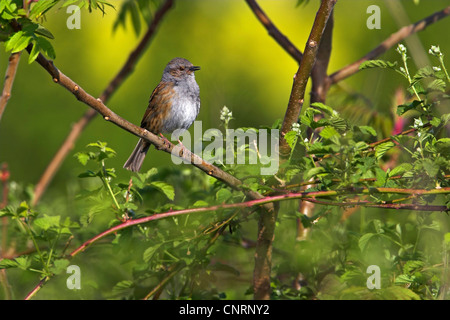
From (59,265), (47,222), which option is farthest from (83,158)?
(59,265)

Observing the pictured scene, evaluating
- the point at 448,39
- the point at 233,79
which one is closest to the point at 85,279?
the point at 233,79

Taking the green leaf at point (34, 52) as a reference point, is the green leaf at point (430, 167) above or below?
below

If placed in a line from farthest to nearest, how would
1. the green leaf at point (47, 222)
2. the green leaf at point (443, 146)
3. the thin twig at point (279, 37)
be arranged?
the thin twig at point (279, 37) < the green leaf at point (47, 222) < the green leaf at point (443, 146)

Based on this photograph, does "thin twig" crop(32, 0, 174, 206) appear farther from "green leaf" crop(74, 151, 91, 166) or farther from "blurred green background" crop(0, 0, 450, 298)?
"blurred green background" crop(0, 0, 450, 298)

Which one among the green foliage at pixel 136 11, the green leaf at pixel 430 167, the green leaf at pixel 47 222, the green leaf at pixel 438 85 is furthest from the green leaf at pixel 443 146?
the green foliage at pixel 136 11

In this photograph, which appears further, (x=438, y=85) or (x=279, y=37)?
(x=279, y=37)

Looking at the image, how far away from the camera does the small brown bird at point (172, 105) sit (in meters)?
5.15

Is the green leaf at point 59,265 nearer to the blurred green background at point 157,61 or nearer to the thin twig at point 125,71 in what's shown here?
the thin twig at point 125,71

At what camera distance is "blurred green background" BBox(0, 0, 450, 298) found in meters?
6.86

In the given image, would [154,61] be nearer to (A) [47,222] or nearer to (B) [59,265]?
(A) [47,222]

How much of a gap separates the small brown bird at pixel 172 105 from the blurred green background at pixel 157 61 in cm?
113

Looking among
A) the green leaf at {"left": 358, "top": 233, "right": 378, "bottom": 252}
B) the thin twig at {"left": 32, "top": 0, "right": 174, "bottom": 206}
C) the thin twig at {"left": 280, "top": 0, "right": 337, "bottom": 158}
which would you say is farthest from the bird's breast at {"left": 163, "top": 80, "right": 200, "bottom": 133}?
the green leaf at {"left": 358, "top": 233, "right": 378, "bottom": 252}

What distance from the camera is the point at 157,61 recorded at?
23.2 feet

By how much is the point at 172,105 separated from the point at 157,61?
2.07 m
